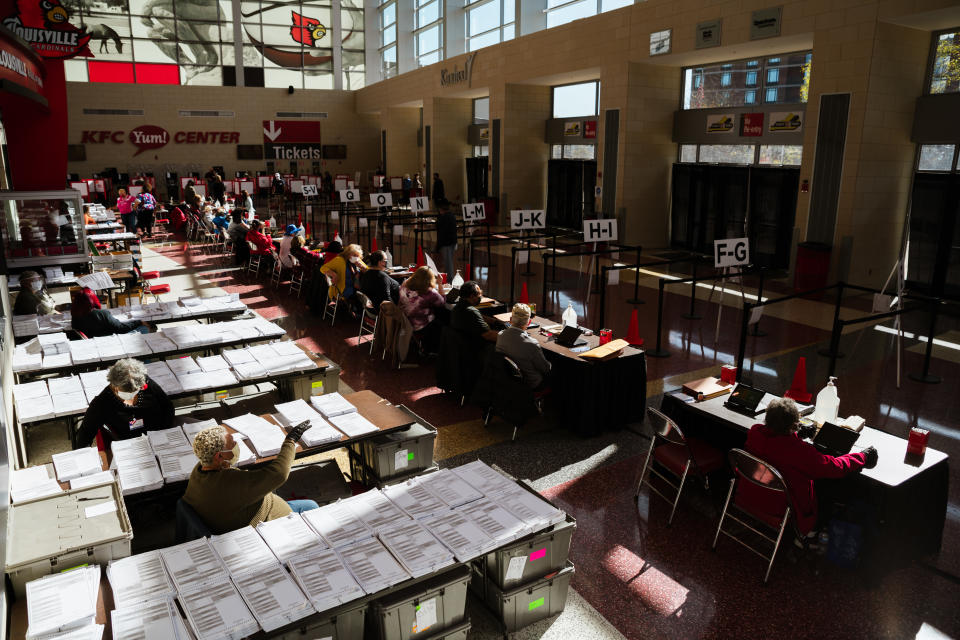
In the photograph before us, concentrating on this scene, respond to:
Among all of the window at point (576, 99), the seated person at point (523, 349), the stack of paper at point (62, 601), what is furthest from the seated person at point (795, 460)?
the window at point (576, 99)

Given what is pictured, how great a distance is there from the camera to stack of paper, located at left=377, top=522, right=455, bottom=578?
123 inches

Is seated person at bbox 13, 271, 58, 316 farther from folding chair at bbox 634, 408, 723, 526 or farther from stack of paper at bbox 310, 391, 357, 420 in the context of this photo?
folding chair at bbox 634, 408, 723, 526

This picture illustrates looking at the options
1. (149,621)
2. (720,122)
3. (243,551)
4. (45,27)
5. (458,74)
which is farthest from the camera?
(458,74)

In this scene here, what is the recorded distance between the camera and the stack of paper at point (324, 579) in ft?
9.55

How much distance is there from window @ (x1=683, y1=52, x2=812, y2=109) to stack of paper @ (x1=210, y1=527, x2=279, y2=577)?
13.0 metres

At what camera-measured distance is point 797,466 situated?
3994 mm

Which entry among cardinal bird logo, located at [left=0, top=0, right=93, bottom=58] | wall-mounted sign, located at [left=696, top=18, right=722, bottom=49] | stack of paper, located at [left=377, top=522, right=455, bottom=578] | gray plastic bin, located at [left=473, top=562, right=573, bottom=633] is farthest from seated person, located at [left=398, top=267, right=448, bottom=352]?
wall-mounted sign, located at [left=696, top=18, right=722, bottom=49]

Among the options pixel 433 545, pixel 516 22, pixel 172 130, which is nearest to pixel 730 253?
pixel 433 545

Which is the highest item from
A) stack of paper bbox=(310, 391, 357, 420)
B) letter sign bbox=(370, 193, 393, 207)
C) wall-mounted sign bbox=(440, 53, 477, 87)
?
wall-mounted sign bbox=(440, 53, 477, 87)

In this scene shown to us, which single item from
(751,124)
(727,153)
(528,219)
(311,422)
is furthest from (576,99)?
(311,422)

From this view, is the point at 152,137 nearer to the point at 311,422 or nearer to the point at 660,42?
the point at 660,42

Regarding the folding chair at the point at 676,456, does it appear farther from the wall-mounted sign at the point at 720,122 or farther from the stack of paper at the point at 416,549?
the wall-mounted sign at the point at 720,122

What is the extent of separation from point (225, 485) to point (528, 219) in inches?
434

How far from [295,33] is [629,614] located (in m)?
36.8
